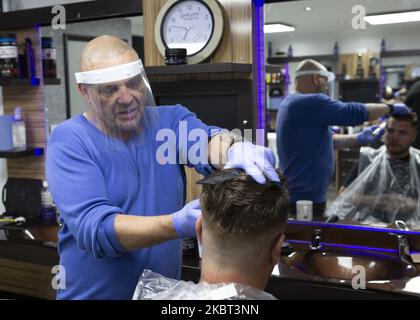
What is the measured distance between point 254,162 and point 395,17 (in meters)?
1.68

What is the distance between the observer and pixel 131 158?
5.28 ft

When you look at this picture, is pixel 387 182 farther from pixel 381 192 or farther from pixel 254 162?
Answer: pixel 254 162

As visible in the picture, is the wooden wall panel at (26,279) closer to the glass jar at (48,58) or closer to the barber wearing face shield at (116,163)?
the barber wearing face shield at (116,163)

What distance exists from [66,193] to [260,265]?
641 mm

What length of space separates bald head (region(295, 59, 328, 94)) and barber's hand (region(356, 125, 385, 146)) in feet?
1.08

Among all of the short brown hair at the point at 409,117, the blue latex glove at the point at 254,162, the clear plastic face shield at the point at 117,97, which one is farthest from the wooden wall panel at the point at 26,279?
the short brown hair at the point at 409,117

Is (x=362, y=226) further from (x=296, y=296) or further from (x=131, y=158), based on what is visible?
(x=131, y=158)

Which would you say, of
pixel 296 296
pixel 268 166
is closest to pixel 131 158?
pixel 268 166

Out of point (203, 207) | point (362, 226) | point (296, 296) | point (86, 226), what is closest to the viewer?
point (203, 207)

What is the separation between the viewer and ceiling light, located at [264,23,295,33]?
8.09ft

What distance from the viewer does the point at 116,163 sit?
1572 mm

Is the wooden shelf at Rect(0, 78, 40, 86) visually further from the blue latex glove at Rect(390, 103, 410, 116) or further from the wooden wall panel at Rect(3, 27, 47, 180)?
the blue latex glove at Rect(390, 103, 410, 116)
